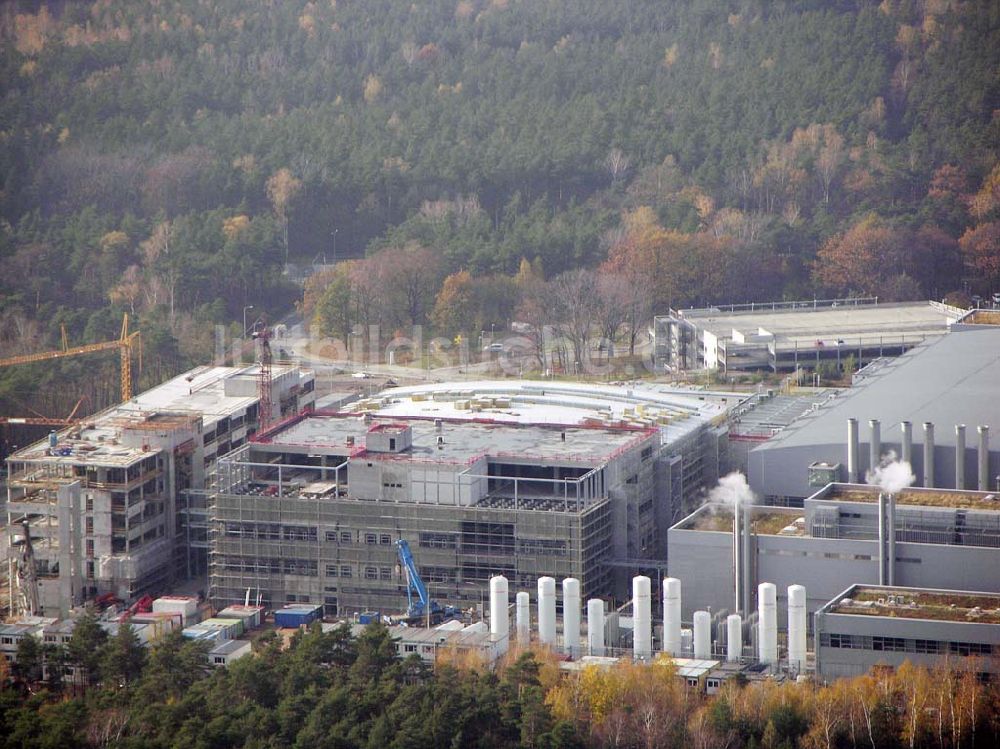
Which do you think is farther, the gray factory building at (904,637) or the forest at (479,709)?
the gray factory building at (904,637)

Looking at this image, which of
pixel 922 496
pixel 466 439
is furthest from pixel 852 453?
pixel 466 439

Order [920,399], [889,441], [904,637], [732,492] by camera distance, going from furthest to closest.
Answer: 1. [920,399]
2. [889,441]
3. [732,492]
4. [904,637]

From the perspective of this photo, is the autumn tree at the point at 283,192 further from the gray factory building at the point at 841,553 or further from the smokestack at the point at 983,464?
the gray factory building at the point at 841,553

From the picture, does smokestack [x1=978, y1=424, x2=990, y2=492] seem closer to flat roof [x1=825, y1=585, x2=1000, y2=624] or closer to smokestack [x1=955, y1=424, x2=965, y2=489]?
smokestack [x1=955, y1=424, x2=965, y2=489]

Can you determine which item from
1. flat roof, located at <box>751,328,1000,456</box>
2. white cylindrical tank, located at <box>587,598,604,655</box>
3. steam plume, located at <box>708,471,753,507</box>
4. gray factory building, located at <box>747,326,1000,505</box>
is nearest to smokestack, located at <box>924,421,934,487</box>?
gray factory building, located at <box>747,326,1000,505</box>

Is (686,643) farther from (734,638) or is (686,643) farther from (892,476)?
(892,476)

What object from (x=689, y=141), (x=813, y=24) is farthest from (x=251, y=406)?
(x=813, y=24)

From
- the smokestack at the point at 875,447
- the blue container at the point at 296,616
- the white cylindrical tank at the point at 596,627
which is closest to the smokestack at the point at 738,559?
the white cylindrical tank at the point at 596,627
